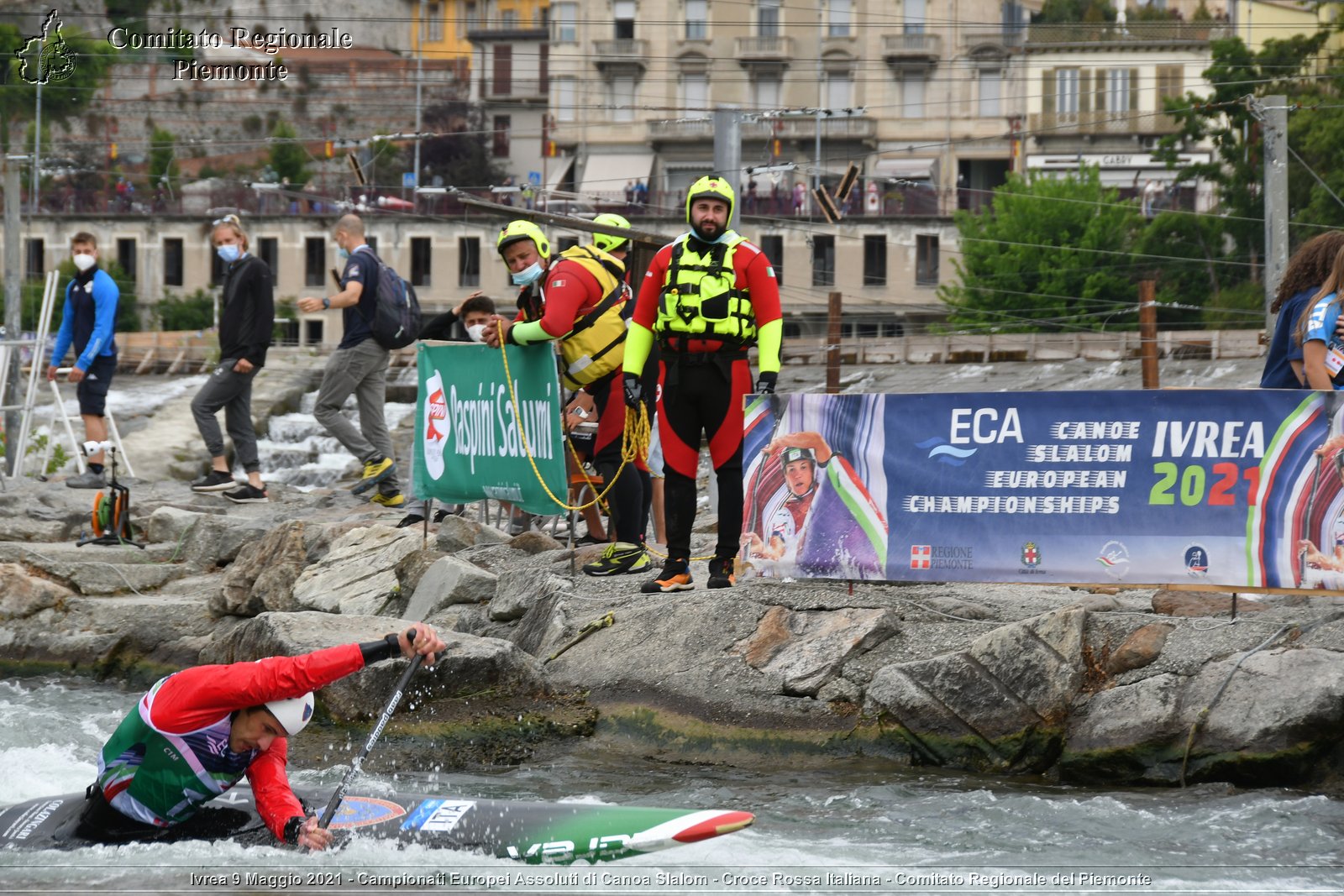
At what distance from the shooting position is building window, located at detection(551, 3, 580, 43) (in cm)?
7912

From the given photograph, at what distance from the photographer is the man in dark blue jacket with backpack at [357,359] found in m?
13.1

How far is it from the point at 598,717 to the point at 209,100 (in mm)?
106849

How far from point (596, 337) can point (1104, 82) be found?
68214 millimetres

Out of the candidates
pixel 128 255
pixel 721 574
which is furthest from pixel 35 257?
pixel 721 574

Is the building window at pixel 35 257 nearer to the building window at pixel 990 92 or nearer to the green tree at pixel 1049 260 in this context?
the green tree at pixel 1049 260

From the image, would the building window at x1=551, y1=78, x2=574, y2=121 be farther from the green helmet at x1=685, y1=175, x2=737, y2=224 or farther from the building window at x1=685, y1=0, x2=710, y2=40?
the green helmet at x1=685, y1=175, x2=737, y2=224

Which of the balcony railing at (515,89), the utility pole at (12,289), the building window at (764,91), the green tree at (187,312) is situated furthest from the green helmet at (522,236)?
the balcony railing at (515,89)

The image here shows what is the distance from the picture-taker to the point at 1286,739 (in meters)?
7.51

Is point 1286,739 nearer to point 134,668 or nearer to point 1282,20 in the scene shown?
point 134,668

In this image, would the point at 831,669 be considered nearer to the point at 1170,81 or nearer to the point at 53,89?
the point at 1170,81

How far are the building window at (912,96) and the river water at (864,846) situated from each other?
231 feet

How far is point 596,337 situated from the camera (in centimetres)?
1021

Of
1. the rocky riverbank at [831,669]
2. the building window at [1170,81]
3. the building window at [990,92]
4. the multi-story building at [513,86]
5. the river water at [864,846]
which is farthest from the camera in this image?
the multi-story building at [513,86]

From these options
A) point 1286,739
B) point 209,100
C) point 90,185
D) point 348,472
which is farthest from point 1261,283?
point 209,100
